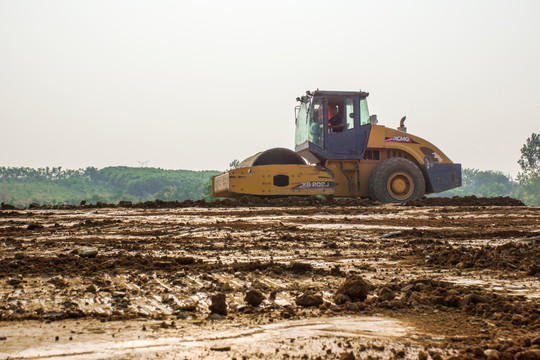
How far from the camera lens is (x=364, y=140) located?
20.4 m

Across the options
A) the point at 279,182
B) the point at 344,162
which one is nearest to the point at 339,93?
the point at 344,162

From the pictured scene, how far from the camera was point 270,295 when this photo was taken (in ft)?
16.7

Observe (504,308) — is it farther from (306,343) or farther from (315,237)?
(315,237)

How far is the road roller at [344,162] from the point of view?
1977 centimetres

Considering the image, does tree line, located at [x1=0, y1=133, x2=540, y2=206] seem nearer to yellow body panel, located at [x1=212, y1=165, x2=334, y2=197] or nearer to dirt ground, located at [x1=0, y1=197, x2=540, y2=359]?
yellow body panel, located at [x1=212, y1=165, x2=334, y2=197]

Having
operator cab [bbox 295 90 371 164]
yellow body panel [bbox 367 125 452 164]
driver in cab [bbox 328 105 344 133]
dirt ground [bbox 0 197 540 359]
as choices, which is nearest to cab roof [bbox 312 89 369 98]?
operator cab [bbox 295 90 371 164]

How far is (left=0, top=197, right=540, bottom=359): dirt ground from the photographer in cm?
361

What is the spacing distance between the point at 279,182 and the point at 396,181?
389cm

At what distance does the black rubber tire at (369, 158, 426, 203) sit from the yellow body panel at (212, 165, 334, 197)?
1473mm

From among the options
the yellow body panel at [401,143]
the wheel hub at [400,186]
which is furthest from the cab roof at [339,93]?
the wheel hub at [400,186]

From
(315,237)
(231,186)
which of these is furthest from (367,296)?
(231,186)

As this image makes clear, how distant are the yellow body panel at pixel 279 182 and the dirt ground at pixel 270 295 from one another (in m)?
9.41

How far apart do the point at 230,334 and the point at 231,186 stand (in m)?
15.8

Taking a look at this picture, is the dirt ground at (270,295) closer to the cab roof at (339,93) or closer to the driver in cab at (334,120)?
the cab roof at (339,93)
